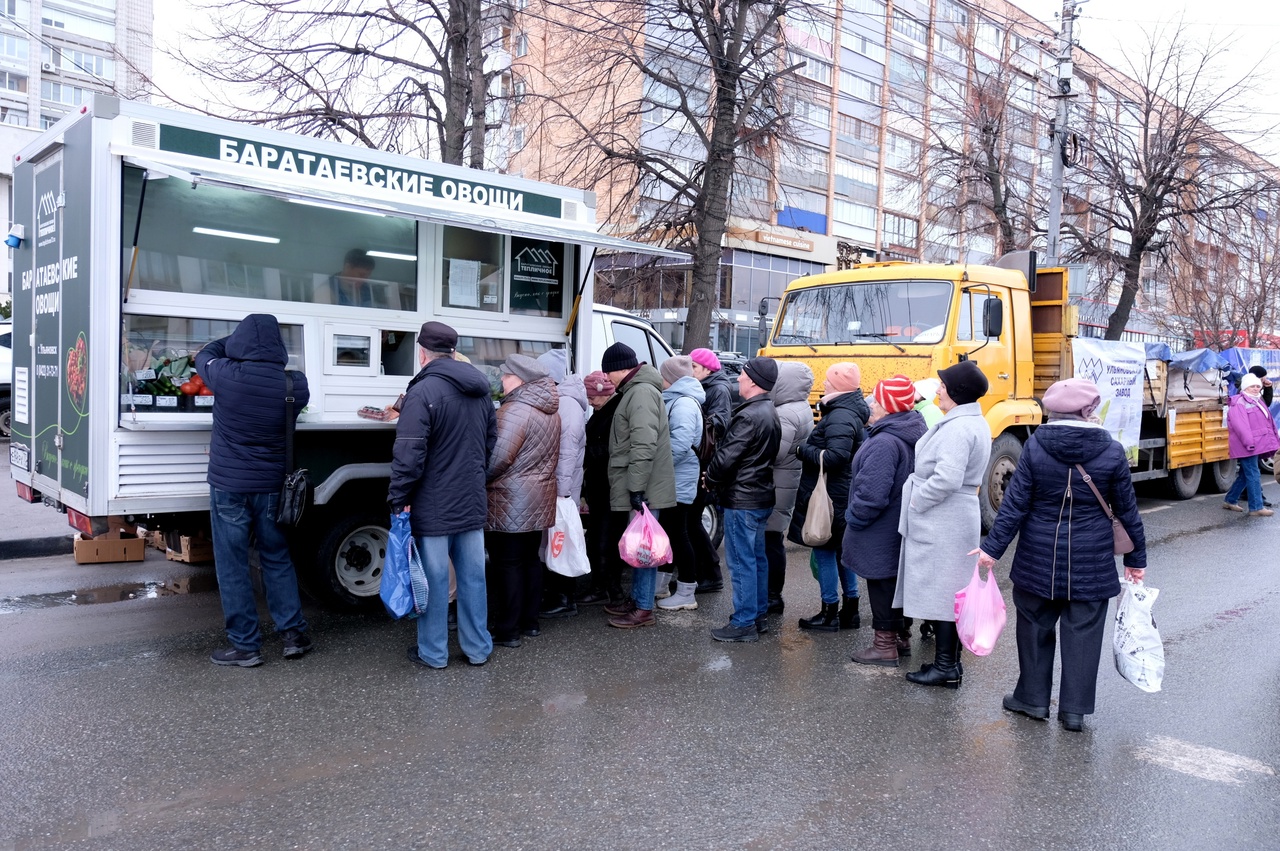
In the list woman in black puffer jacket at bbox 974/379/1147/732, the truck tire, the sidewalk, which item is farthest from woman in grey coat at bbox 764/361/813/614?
the sidewalk

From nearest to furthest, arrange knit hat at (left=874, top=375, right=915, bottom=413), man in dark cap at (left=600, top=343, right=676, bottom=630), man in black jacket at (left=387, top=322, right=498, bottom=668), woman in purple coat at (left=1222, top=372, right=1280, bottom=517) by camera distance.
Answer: man in black jacket at (left=387, top=322, right=498, bottom=668), knit hat at (left=874, top=375, right=915, bottom=413), man in dark cap at (left=600, top=343, right=676, bottom=630), woman in purple coat at (left=1222, top=372, right=1280, bottom=517)

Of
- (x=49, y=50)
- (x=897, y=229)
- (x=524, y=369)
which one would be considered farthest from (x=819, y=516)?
(x=49, y=50)

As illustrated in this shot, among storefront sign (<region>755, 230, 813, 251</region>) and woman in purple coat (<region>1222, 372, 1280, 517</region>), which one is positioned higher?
storefront sign (<region>755, 230, 813, 251</region>)

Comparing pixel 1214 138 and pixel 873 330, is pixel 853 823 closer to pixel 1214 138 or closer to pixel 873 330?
pixel 873 330

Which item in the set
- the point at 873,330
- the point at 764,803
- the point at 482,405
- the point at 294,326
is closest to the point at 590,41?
the point at 873,330

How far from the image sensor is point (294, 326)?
6.18 metres

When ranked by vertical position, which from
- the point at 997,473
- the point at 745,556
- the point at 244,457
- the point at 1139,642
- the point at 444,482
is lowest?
the point at 1139,642

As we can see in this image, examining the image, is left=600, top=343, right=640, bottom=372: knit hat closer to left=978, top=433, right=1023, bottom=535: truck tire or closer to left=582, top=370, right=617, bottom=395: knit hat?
left=582, top=370, right=617, bottom=395: knit hat

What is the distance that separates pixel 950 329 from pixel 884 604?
4.17m

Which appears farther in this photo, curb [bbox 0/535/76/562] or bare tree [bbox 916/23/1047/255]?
bare tree [bbox 916/23/1047/255]

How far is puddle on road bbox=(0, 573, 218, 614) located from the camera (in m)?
6.27

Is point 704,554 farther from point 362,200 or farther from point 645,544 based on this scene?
point 362,200

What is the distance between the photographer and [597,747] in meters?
4.16

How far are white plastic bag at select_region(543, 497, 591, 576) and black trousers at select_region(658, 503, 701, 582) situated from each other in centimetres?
81
